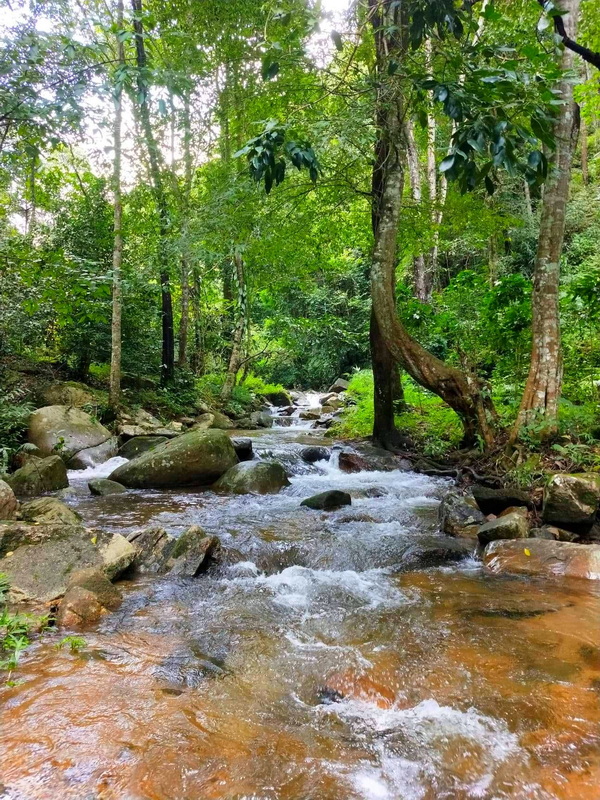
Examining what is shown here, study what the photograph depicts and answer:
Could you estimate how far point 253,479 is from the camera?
8.05m

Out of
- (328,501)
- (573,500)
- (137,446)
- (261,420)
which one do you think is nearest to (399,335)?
(328,501)

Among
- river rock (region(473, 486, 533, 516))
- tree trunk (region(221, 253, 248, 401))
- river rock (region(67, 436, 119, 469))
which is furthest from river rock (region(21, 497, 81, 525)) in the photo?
tree trunk (region(221, 253, 248, 401))

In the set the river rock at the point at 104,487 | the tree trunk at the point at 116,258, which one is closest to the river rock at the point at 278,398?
the tree trunk at the point at 116,258

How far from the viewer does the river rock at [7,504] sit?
5160 mm

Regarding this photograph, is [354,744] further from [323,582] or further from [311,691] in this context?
[323,582]

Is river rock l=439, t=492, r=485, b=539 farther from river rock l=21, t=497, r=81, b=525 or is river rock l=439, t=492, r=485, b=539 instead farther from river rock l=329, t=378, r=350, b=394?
river rock l=329, t=378, r=350, b=394

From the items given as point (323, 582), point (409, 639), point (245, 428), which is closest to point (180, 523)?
point (323, 582)

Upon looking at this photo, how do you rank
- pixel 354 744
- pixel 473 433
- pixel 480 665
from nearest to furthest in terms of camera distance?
pixel 354 744, pixel 480 665, pixel 473 433

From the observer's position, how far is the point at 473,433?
27.3ft

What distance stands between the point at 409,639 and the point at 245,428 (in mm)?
11943

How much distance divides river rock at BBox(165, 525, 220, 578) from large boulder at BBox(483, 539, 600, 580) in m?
2.92

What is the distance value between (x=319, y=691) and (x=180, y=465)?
589 centimetres

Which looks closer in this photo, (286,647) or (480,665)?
(480,665)

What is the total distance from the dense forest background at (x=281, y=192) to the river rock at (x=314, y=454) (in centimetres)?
198
